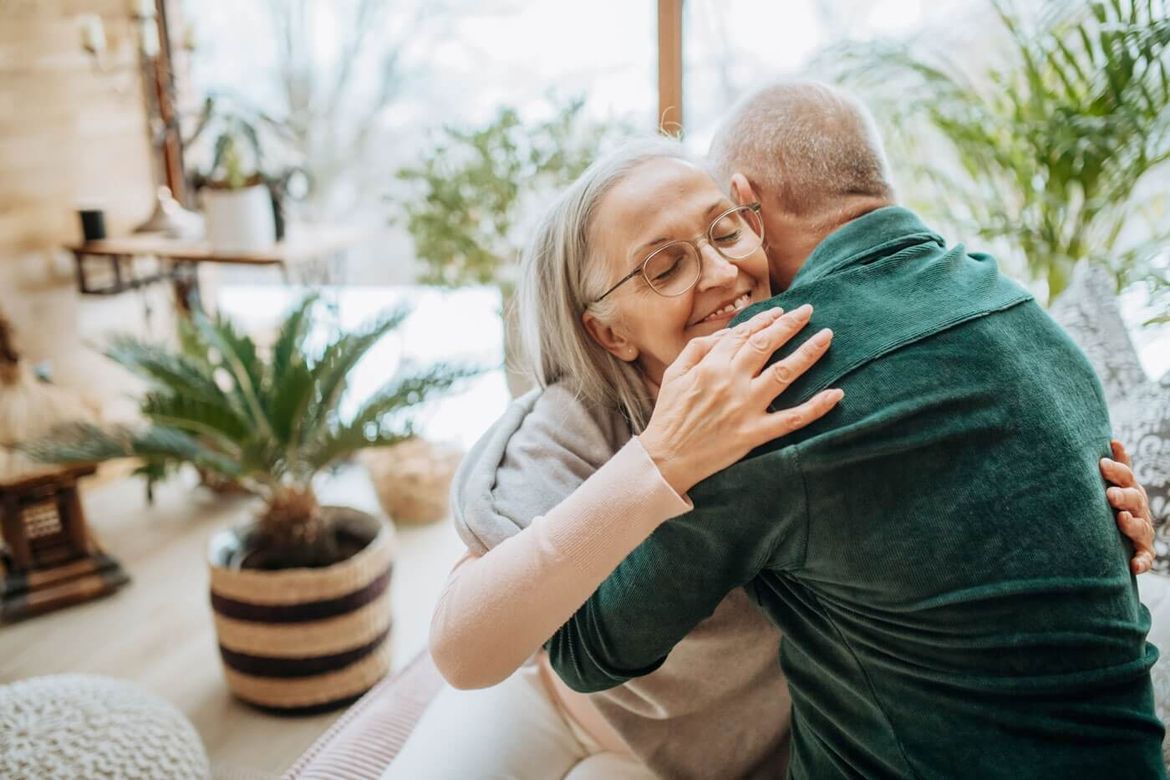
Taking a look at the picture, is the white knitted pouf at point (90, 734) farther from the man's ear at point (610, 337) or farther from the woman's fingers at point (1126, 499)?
the woman's fingers at point (1126, 499)

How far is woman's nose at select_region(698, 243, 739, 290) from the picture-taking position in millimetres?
1122

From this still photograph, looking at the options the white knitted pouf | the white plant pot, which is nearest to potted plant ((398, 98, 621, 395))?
the white plant pot

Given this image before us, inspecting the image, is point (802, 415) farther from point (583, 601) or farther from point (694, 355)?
point (583, 601)

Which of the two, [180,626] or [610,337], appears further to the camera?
[180,626]

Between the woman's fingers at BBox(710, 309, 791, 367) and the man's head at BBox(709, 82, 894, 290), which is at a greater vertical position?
the man's head at BBox(709, 82, 894, 290)

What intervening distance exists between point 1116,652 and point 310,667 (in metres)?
1.88

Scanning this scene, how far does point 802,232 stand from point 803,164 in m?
0.08

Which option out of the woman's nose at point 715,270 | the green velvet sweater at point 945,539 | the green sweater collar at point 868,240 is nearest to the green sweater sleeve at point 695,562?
the green velvet sweater at point 945,539

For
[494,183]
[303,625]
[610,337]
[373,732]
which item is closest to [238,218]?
[494,183]

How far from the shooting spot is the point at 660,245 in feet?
3.78

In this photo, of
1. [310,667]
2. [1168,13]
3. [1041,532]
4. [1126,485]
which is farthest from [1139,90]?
[310,667]

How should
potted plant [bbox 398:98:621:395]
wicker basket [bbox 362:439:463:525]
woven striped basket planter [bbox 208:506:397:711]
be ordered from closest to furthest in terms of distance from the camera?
1. woven striped basket planter [bbox 208:506:397:711]
2. potted plant [bbox 398:98:621:395]
3. wicker basket [bbox 362:439:463:525]

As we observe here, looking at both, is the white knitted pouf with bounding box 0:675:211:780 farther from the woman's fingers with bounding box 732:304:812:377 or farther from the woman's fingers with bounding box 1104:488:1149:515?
the woman's fingers with bounding box 1104:488:1149:515

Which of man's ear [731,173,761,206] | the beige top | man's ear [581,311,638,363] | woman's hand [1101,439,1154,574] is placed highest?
man's ear [731,173,761,206]
